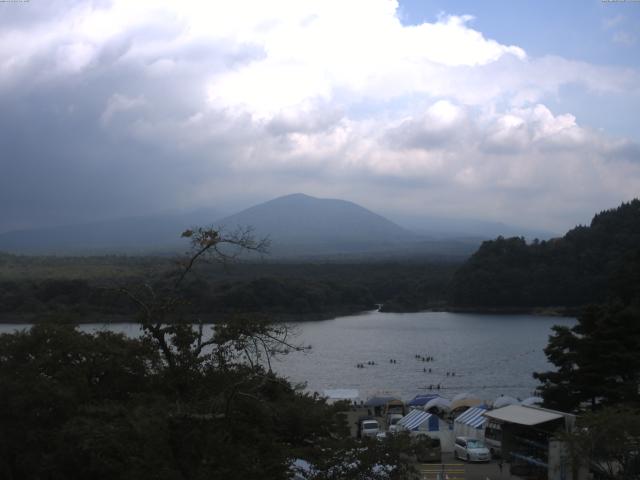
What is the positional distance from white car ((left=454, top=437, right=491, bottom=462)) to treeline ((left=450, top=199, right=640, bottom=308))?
3515 centimetres

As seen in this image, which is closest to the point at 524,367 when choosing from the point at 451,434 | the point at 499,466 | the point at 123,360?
the point at 451,434

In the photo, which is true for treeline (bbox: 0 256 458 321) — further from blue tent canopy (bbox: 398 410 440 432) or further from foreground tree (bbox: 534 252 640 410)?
foreground tree (bbox: 534 252 640 410)

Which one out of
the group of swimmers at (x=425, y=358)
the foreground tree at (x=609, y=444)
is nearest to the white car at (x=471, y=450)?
the foreground tree at (x=609, y=444)

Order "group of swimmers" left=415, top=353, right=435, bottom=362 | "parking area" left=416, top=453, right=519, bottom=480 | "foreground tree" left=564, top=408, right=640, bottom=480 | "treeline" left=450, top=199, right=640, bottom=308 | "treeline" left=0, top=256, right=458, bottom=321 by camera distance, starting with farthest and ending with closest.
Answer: "treeline" left=450, top=199, right=640, bottom=308 < "treeline" left=0, top=256, right=458, bottom=321 < "group of swimmers" left=415, top=353, right=435, bottom=362 < "parking area" left=416, top=453, right=519, bottom=480 < "foreground tree" left=564, top=408, right=640, bottom=480

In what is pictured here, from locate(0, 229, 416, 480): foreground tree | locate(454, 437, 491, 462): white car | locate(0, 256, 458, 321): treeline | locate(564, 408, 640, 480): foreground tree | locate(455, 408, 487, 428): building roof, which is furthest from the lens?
locate(0, 256, 458, 321): treeline

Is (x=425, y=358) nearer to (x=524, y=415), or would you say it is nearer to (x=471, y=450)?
(x=471, y=450)

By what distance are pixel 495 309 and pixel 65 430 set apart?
43.0m

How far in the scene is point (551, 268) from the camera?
45.5 m

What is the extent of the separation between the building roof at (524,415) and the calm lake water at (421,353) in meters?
7.38

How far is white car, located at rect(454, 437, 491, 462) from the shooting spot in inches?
381

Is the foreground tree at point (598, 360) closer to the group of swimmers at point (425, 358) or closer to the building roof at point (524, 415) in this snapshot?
the building roof at point (524, 415)

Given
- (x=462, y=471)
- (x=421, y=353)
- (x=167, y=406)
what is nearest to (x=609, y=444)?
(x=462, y=471)

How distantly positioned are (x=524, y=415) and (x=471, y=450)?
3.16 ft

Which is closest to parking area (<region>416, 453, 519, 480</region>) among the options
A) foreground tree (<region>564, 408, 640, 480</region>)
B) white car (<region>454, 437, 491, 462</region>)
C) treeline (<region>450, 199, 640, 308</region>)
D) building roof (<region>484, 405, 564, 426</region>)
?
white car (<region>454, 437, 491, 462</region>)
